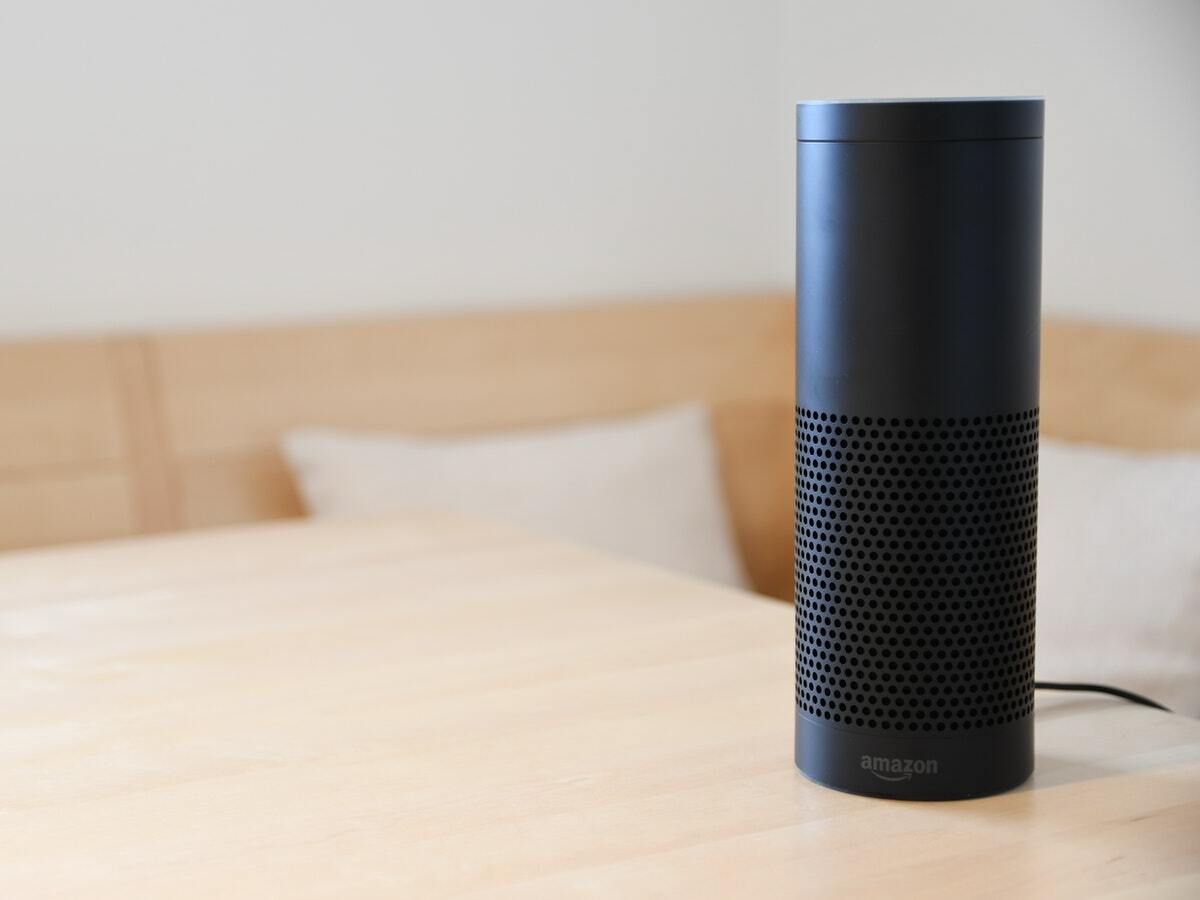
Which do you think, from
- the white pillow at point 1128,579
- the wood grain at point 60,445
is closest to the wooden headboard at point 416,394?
the wood grain at point 60,445

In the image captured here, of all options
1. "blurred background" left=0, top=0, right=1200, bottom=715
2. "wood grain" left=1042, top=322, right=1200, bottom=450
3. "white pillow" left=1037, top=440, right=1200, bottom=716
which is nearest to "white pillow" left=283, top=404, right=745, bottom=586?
"blurred background" left=0, top=0, right=1200, bottom=715

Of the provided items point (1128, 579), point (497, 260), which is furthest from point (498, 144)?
point (1128, 579)

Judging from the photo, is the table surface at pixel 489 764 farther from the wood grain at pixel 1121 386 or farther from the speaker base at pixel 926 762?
the wood grain at pixel 1121 386

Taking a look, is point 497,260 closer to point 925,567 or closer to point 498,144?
point 498,144

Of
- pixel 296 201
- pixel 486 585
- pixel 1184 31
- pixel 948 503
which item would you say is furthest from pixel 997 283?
pixel 296 201

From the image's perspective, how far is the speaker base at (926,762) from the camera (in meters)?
0.68

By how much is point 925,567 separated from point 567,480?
66.0 inches

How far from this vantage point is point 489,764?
2.49ft

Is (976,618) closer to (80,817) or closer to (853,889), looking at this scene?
(853,889)

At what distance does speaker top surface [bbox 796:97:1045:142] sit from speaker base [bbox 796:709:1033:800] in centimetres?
26

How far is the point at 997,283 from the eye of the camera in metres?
0.67

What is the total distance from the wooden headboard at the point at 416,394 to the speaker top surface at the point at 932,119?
1.41m

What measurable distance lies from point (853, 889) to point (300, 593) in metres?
0.67

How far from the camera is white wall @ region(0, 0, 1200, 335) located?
217cm
